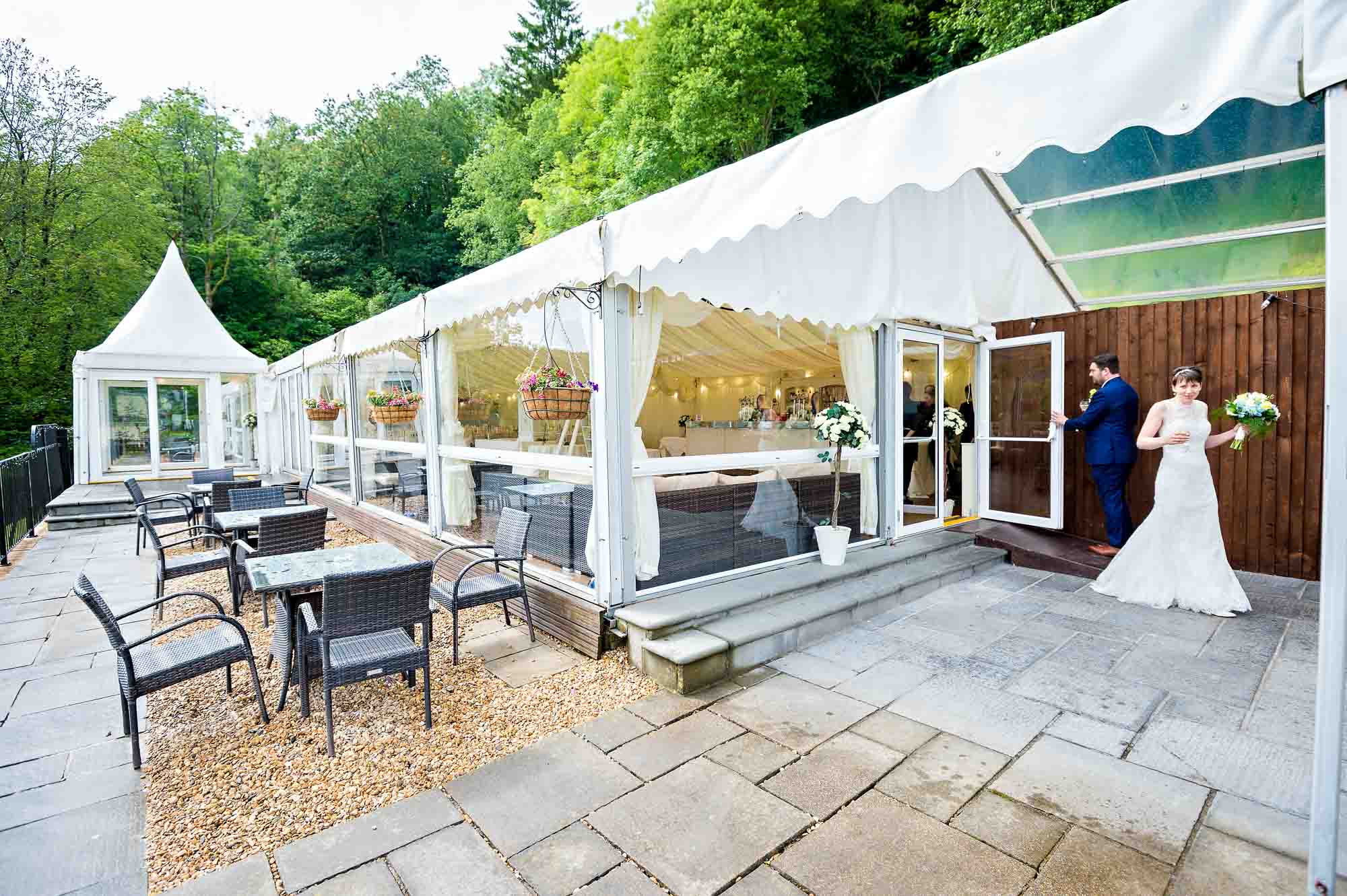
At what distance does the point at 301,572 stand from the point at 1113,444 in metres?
6.44

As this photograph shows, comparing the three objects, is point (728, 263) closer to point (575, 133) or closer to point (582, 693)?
point (582, 693)

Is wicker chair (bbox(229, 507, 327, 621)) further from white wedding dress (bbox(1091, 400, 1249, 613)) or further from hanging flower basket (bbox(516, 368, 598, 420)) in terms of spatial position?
white wedding dress (bbox(1091, 400, 1249, 613))

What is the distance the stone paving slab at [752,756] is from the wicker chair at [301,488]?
19.4 ft

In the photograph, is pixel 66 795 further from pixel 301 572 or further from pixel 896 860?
pixel 896 860

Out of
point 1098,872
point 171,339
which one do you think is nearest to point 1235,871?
point 1098,872

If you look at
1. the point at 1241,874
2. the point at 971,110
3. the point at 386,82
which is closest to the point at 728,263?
the point at 971,110

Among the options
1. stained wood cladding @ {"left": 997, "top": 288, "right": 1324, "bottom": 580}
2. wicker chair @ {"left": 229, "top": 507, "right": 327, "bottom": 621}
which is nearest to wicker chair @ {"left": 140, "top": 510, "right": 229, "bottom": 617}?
wicker chair @ {"left": 229, "top": 507, "right": 327, "bottom": 621}

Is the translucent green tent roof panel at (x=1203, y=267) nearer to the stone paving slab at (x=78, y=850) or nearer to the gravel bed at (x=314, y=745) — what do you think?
the gravel bed at (x=314, y=745)

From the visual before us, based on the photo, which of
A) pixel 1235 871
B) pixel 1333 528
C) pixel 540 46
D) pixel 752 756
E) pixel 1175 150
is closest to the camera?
pixel 1333 528

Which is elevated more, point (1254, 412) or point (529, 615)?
point (1254, 412)

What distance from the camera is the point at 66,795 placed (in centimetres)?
258

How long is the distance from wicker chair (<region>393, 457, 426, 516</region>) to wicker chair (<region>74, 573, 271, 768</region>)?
3326mm

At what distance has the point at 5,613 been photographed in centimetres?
507

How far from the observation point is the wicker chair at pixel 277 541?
4.59m
